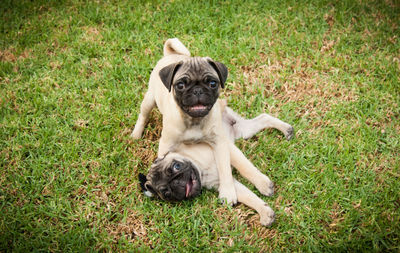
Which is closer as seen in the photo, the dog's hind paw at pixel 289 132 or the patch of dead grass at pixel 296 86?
the dog's hind paw at pixel 289 132

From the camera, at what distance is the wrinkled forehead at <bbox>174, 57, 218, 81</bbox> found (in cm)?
383

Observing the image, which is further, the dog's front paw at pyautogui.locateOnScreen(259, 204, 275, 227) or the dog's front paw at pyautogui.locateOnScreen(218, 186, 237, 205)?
the dog's front paw at pyautogui.locateOnScreen(218, 186, 237, 205)

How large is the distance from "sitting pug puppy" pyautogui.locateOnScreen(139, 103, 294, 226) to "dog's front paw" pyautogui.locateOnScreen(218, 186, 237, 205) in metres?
0.08

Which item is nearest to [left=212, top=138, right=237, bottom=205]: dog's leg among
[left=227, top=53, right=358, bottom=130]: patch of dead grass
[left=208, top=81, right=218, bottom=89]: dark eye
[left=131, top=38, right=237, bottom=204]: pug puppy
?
[left=131, top=38, right=237, bottom=204]: pug puppy

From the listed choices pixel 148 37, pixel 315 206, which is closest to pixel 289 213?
pixel 315 206

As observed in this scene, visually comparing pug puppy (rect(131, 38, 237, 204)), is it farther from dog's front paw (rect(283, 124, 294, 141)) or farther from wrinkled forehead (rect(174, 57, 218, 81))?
dog's front paw (rect(283, 124, 294, 141))

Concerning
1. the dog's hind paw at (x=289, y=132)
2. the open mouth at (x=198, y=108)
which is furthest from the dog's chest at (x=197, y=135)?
the dog's hind paw at (x=289, y=132)

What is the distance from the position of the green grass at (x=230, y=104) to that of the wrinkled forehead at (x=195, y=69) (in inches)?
60.1

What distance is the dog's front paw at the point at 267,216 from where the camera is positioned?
12.9 ft

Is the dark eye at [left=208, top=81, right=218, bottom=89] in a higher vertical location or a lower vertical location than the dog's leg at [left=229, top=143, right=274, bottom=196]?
higher

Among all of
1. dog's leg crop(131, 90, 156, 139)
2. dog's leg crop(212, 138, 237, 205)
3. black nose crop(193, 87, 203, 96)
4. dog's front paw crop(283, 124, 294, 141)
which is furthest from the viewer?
dog's leg crop(131, 90, 156, 139)

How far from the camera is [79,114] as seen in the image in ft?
17.8

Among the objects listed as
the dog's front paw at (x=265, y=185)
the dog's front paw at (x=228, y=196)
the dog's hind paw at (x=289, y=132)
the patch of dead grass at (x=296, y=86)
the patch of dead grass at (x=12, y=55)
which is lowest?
the dog's front paw at (x=228, y=196)

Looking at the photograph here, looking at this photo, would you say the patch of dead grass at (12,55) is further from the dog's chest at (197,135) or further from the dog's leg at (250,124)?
the dog's leg at (250,124)
